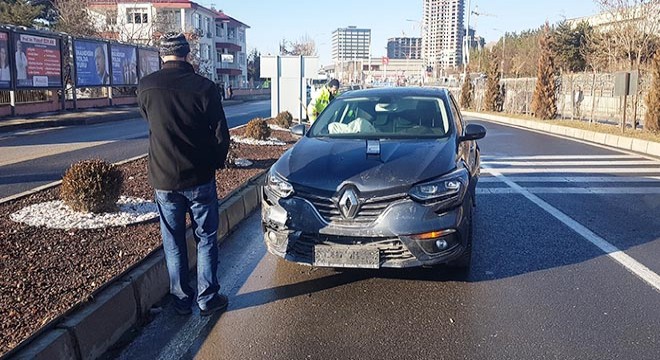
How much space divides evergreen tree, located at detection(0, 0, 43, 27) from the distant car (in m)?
38.1

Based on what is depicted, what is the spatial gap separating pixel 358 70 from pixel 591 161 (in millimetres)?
82856

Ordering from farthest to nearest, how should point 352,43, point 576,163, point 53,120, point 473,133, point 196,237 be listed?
1. point 352,43
2. point 53,120
3. point 576,163
4. point 473,133
5. point 196,237

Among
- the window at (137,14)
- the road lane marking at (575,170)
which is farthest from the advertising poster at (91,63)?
the window at (137,14)

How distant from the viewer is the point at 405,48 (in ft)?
389

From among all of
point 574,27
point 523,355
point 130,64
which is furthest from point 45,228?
point 574,27

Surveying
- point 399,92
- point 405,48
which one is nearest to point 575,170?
point 399,92

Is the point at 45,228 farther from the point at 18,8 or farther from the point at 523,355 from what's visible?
the point at 18,8

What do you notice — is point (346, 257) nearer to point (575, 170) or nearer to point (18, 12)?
point (575, 170)

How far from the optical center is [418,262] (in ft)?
14.1

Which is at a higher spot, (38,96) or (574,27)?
(574,27)

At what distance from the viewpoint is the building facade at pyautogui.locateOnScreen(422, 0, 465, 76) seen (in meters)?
87.1

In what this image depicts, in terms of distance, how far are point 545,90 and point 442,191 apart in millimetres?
22051

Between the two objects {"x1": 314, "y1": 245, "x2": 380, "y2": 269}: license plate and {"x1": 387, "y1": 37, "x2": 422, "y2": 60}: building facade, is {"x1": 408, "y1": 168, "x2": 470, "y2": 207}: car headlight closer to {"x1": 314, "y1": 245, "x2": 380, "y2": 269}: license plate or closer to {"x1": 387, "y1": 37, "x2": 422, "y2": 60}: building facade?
{"x1": 314, "y1": 245, "x2": 380, "y2": 269}: license plate

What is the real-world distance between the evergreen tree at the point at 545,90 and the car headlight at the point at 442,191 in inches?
852
